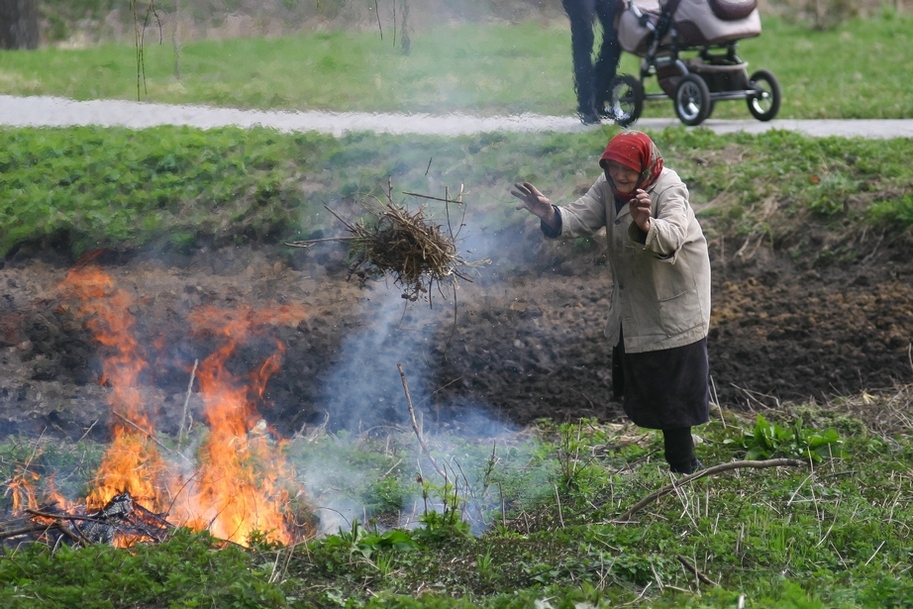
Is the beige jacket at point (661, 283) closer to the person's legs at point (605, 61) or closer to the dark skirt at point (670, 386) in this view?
the dark skirt at point (670, 386)

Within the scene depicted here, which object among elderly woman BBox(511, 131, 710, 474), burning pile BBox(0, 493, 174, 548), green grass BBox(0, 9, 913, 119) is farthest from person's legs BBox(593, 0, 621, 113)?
burning pile BBox(0, 493, 174, 548)

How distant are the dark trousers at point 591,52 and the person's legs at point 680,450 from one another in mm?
2291

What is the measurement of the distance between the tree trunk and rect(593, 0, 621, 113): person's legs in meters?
3.26

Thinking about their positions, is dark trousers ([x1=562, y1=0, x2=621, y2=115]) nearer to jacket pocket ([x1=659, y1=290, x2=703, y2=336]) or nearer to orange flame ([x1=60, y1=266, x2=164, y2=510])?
jacket pocket ([x1=659, y1=290, x2=703, y2=336])

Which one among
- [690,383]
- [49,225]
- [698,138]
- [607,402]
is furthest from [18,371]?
[698,138]

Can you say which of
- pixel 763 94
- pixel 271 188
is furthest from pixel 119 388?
pixel 763 94

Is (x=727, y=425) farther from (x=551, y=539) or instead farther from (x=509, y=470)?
(x=551, y=539)

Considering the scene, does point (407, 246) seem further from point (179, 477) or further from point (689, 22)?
point (689, 22)

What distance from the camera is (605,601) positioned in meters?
3.41

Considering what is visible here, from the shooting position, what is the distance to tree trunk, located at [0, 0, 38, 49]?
227 inches

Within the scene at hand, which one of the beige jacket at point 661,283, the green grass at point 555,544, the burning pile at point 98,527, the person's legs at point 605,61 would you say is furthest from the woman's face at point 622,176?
the burning pile at point 98,527

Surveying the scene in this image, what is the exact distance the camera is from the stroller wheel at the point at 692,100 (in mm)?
10156

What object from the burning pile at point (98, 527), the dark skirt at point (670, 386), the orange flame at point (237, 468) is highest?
the dark skirt at point (670, 386)

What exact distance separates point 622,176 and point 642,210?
15.3 inches
